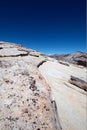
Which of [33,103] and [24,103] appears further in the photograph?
[33,103]

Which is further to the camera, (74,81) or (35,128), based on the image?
(74,81)

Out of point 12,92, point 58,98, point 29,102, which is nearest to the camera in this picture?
point 29,102

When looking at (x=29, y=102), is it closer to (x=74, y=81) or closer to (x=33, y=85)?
(x=33, y=85)

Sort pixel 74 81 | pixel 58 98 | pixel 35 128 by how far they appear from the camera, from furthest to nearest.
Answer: pixel 74 81
pixel 58 98
pixel 35 128

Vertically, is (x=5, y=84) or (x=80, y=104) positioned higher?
(x=5, y=84)

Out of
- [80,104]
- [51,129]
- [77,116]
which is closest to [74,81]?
[80,104]

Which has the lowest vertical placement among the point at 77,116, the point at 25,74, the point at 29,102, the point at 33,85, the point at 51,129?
the point at 77,116

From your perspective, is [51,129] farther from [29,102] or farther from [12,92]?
[12,92]

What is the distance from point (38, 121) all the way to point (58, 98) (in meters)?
2.97

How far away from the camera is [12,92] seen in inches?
216

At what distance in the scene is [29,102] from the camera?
16.9 ft

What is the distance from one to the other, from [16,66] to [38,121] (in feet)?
12.0

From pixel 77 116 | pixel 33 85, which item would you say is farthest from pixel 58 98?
pixel 33 85

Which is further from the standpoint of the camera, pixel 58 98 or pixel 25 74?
pixel 58 98
